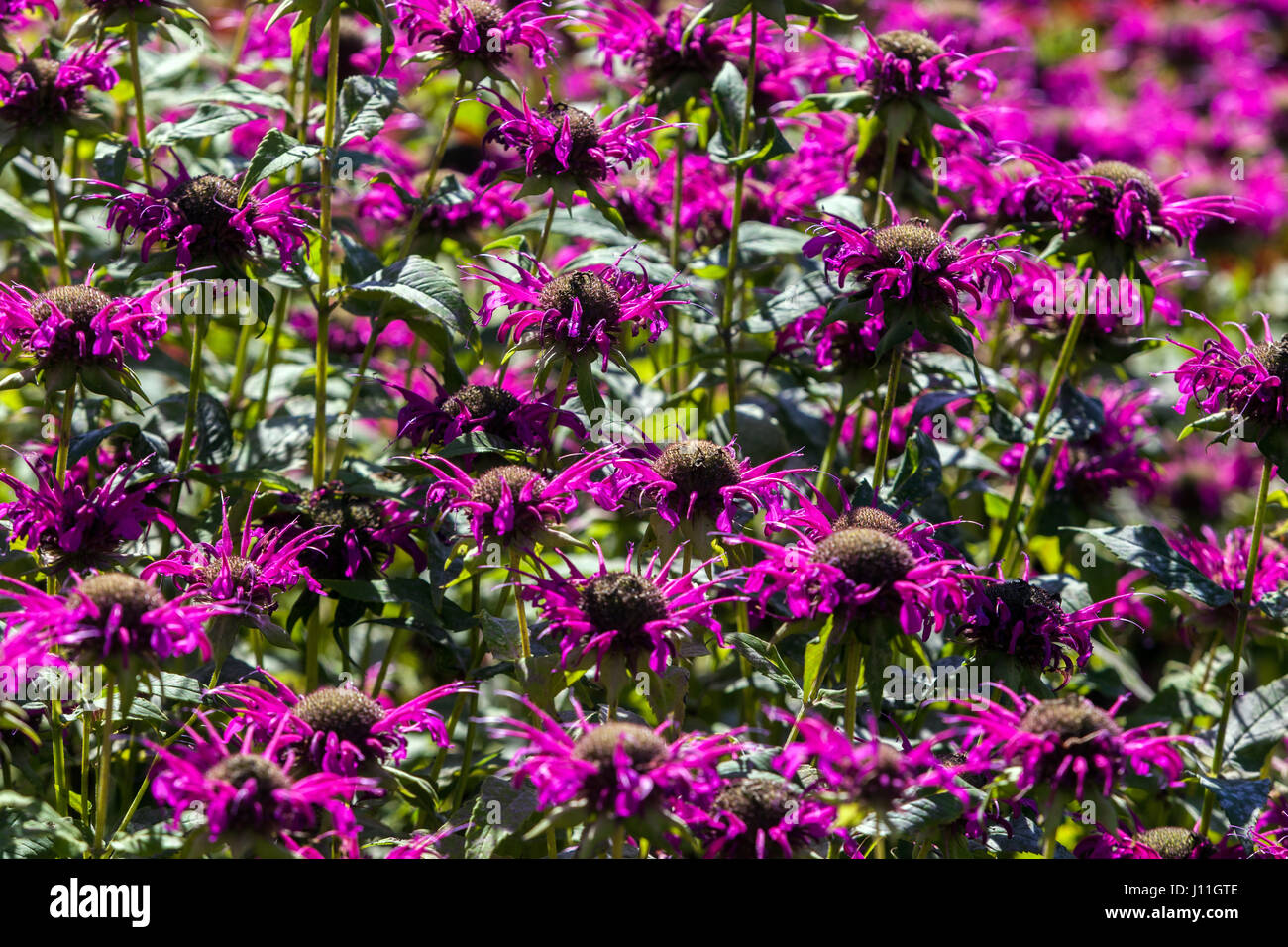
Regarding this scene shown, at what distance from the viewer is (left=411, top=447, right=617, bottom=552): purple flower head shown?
2162 mm

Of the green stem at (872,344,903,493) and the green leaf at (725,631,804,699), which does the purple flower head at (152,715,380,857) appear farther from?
the green stem at (872,344,903,493)

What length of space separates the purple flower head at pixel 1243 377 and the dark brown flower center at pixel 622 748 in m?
1.37

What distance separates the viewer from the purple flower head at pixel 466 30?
264cm

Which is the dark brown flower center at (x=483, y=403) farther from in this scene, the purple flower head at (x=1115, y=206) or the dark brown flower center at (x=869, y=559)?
the purple flower head at (x=1115, y=206)

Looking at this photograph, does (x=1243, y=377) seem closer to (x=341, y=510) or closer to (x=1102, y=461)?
(x=1102, y=461)

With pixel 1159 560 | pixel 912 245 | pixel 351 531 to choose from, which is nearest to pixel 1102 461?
pixel 1159 560

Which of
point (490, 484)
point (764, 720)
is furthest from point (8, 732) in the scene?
point (764, 720)

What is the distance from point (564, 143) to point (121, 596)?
49.2 inches

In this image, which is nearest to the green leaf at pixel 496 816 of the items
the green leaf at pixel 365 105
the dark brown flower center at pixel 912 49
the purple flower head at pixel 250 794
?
the purple flower head at pixel 250 794

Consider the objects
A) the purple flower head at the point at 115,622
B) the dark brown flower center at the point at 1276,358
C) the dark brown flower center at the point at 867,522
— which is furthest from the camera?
the dark brown flower center at the point at 1276,358

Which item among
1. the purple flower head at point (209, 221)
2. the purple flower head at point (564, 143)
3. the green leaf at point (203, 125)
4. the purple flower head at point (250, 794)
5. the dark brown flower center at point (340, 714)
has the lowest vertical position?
the purple flower head at point (250, 794)

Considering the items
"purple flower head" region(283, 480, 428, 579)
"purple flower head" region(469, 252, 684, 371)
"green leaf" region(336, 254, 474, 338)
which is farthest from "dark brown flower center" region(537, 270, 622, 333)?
"purple flower head" region(283, 480, 428, 579)

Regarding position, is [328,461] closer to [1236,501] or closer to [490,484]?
[490,484]

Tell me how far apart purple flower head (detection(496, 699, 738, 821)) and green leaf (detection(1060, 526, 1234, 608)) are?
119 centimetres
